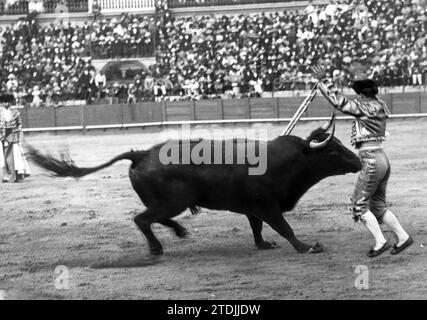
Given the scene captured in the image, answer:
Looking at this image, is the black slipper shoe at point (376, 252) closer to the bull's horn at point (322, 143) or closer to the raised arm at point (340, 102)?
the bull's horn at point (322, 143)

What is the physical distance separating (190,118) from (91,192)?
12498 millimetres

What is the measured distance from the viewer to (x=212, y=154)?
23.4 feet

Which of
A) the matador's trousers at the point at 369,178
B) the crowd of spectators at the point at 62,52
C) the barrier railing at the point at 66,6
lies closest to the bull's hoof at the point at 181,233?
the matador's trousers at the point at 369,178

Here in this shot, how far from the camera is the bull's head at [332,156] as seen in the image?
7.18m

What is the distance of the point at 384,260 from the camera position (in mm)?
6645

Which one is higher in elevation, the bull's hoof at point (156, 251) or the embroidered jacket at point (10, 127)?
the embroidered jacket at point (10, 127)

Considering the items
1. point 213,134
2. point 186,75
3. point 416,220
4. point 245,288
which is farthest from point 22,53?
point 245,288

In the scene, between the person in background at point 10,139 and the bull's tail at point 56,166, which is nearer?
the bull's tail at point 56,166

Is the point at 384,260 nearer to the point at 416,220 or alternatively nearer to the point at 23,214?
the point at 416,220

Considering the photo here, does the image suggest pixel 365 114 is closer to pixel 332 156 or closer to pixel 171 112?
pixel 332 156

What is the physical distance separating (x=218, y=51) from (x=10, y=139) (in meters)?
12.1

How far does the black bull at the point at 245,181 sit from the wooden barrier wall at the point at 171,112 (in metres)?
15.4

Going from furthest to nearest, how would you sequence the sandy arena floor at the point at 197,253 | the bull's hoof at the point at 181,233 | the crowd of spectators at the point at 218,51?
the crowd of spectators at the point at 218,51
the bull's hoof at the point at 181,233
the sandy arena floor at the point at 197,253

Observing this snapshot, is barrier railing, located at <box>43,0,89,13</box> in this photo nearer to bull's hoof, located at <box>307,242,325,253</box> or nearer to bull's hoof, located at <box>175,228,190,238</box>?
bull's hoof, located at <box>175,228,190,238</box>
